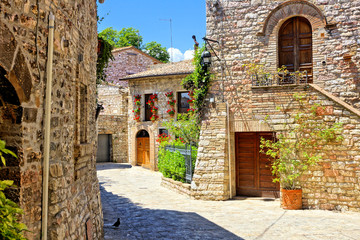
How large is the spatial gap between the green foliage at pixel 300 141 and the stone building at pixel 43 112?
17.3 feet

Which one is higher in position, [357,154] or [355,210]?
[357,154]

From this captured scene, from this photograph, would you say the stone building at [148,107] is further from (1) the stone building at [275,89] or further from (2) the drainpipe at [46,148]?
(2) the drainpipe at [46,148]

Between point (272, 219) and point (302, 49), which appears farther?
point (302, 49)

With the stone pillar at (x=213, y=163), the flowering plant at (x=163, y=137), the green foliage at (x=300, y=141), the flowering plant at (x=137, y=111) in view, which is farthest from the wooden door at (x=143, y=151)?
the green foliage at (x=300, y=141)

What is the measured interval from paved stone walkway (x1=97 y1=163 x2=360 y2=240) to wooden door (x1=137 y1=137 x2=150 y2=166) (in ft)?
27.2

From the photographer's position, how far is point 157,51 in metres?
33.0

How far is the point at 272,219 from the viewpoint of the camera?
7121 mm

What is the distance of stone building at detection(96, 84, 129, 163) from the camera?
20828mm

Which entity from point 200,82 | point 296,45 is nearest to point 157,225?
point 200,82

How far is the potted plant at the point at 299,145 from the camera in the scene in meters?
8.08

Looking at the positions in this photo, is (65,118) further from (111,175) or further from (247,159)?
(111,175)

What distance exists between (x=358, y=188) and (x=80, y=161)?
655cm

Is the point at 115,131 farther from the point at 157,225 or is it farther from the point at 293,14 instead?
the point at 157,225

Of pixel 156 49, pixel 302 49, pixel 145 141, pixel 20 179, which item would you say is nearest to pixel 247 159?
pixel 302 49
